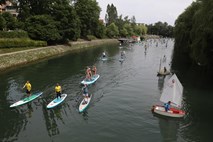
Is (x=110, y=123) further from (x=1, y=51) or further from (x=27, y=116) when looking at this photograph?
(x=1, y=51)

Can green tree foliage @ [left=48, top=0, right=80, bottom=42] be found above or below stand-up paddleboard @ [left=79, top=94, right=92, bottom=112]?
above

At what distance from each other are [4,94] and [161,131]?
25103mm

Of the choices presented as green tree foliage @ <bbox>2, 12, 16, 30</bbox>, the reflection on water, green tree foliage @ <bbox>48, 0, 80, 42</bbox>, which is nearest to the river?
the reflection on water

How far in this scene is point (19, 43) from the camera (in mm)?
70875

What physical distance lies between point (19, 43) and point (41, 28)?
14924mm

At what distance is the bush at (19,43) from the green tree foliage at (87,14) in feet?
138

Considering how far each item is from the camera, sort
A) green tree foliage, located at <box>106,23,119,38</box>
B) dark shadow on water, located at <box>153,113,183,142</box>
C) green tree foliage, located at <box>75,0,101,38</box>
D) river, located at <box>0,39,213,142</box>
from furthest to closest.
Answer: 1. green tree foliage, located at <box>106,23,119,38</box>
2. green tree foliage, located at <box>75,0,101,38</box>
3. dark shadow on water, located at <box>153,113,183,142</box>
4. river, located at <box>0,39,213,142</box>

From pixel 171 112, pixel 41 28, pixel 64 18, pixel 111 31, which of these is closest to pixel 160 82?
pixel 171 112

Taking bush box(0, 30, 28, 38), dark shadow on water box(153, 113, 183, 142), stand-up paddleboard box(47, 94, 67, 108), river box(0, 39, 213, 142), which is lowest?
dark shadow on water box(153, 113, 183, 142)

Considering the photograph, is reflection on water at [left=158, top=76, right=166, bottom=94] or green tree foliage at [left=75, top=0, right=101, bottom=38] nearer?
reflection on water at [left=158, top=76, right=166, bottom=94]

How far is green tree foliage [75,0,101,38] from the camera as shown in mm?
122125

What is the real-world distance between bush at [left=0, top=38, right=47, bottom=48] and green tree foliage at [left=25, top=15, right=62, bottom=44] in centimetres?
305

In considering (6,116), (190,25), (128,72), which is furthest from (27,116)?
(190,25)

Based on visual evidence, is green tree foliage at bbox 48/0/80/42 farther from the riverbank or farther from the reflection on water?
the reflection on water
